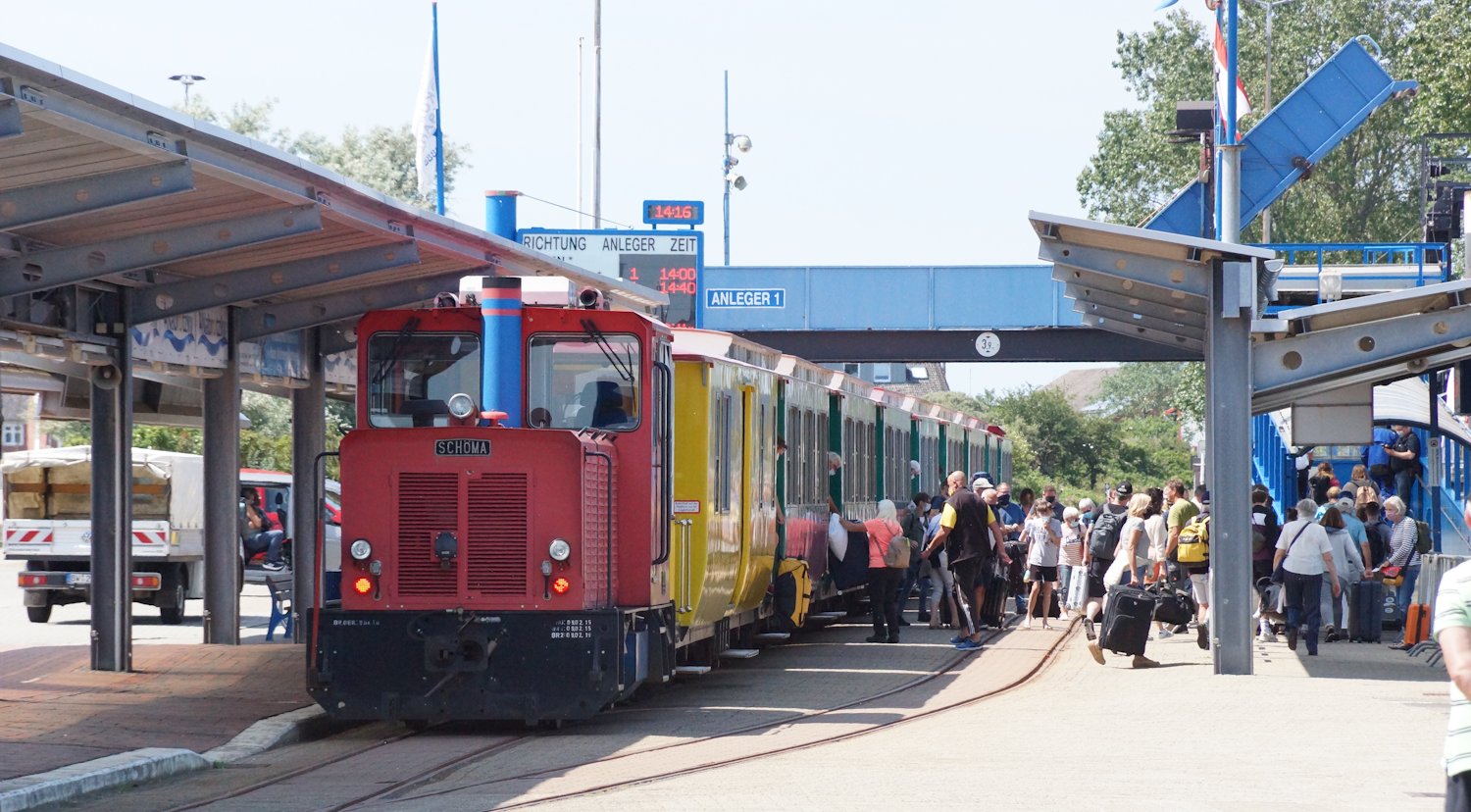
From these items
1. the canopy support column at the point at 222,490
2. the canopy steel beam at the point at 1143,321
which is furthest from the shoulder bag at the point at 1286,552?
the canopy support column at the point at 222,490

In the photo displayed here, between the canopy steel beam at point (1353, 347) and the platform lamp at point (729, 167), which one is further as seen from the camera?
the platform lamp at point (729, 167)

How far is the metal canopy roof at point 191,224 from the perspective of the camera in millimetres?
10258

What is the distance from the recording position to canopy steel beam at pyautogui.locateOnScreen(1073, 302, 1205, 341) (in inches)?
714

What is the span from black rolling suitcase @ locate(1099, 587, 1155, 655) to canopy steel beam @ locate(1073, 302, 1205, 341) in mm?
2850

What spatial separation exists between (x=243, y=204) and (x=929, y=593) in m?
11.8

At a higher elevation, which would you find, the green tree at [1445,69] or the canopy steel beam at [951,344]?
the green tree at [1445,69]

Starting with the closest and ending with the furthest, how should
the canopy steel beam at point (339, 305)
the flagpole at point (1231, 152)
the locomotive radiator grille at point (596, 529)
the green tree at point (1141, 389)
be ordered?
the locomotive radiator grille at point (596, 529) < the canopy steel beam at point (339, 305) < the flagpole at point (1231, 152) < the green tree at point (1141, 389)

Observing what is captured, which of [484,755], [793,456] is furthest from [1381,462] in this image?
[484,755]

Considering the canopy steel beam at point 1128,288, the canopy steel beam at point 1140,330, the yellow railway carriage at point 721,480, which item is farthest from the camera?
the canopy steel beam at point 1140,330

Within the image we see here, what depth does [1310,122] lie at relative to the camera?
27656 millimetres

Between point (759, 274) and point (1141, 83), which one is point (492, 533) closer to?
point (759, 274)

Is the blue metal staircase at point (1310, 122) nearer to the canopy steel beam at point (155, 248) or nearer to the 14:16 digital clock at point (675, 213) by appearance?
the 14:16 digital clock at point (675, 213)

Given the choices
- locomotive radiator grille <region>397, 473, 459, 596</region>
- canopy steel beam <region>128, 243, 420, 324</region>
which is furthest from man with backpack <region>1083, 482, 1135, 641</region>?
locomotive radiator grille <region>397, 473, 459, 596</region>

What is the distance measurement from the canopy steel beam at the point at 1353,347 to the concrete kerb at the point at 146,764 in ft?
27.0
